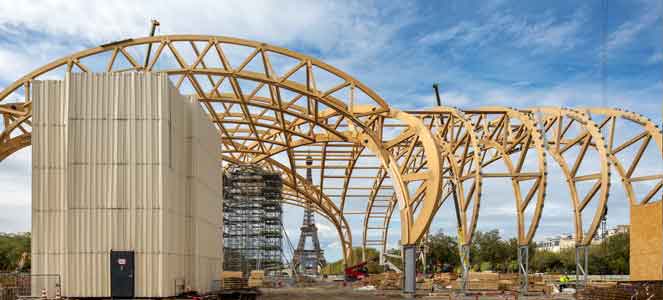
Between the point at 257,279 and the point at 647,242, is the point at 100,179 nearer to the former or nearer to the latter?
the point at 647,242

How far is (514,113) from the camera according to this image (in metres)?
40.7

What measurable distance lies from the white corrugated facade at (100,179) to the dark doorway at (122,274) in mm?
207

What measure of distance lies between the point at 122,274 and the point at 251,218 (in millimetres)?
44109

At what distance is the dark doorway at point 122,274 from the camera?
24.1 meters

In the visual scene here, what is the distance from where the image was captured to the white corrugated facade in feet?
79.1

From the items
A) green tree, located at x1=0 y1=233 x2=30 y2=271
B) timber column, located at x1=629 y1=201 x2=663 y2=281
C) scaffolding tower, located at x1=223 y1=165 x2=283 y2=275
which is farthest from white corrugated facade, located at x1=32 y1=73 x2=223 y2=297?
green tree, located at x1=0 y1=233 x2=30 y2=271

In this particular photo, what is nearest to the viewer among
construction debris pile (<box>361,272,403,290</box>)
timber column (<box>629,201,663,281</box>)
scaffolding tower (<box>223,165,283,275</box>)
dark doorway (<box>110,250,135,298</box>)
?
dark doorway (<box>110,250,135,298</box>)

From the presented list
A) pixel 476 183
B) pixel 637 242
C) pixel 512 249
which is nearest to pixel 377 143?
pixel 476 183

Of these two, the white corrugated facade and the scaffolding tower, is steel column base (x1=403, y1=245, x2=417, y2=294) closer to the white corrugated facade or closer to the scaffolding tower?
the white corrugated facade

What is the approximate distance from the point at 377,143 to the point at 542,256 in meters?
75.9

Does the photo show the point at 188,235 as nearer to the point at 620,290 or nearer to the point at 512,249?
the point at 620,290

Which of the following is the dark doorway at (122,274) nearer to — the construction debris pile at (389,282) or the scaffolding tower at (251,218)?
the construction debris pile at (389,282)

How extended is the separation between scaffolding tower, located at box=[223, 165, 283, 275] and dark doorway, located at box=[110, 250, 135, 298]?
137 ft

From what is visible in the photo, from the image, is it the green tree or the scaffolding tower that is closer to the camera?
the scaffolding tower
